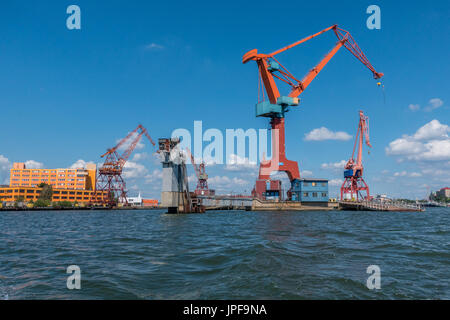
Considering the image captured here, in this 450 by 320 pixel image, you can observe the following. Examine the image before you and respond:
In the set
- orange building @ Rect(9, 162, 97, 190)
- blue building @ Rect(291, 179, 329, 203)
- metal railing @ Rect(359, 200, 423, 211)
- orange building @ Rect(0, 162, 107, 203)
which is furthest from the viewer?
orange building @ Rect(9, 162, 97, 190)

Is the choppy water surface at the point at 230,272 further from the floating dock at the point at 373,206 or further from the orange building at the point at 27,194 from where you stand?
the orange building at the point at 27,194

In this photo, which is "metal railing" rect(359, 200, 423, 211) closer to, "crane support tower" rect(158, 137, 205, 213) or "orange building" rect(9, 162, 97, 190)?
"crane support tower" rect(158, 137, 205, 213)

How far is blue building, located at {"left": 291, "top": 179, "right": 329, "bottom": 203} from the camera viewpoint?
225 feet

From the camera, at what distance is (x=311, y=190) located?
69062 mm

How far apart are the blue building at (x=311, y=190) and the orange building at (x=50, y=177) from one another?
103821 millimetres

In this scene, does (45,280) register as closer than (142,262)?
Yes

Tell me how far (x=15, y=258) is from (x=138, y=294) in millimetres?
7501

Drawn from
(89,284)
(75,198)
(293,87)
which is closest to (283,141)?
(293,87)

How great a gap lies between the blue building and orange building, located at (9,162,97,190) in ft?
341

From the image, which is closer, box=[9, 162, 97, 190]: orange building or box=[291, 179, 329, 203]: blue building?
box=[291, 179, 329, 203]: blue building

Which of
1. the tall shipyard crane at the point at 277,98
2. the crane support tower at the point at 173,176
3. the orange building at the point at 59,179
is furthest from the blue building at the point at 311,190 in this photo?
the orange building at the point at 59,179

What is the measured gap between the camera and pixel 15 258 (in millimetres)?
11086

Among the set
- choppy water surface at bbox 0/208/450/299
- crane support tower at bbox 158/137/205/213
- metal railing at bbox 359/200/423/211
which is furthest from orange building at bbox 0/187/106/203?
choppy water surface at bbox 0/208/450/299
